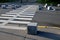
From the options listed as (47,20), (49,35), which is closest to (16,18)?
(47,20)

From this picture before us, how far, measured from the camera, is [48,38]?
34.2 ft

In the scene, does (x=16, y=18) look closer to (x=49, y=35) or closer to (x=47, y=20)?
(x=47, y=20)

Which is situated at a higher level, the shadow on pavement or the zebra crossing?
the zebra crossing

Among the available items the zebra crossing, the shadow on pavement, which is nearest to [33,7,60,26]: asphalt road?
the zebra crossing

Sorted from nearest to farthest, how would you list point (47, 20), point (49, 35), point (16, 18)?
point (49, 35)
point (47, 20)
point (16, 18)

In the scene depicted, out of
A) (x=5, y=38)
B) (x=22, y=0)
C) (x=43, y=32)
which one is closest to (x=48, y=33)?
(x=43, y=32)

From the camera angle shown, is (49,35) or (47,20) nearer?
(49,35)

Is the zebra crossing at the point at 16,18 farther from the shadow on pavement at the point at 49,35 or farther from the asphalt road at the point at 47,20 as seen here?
the shadow on pavement at the point at 49,35

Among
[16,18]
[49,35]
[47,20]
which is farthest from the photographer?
[16,18]

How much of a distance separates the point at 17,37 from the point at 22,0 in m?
50.7

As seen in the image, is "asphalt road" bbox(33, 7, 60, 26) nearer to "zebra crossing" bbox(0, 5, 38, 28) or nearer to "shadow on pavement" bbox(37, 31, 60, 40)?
"zebra crossing" bbox(0, 5, 38, 28)

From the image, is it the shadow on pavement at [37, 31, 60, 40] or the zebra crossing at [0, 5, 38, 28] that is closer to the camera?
the shadow on pavement at [37, 31, 60, 40]

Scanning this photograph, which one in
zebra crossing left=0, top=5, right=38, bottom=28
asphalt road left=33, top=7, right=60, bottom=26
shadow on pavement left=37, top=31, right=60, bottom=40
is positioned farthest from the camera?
zebra crossing left=0, top=5, right=38, bottom=28

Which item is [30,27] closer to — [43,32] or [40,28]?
[43,32]
